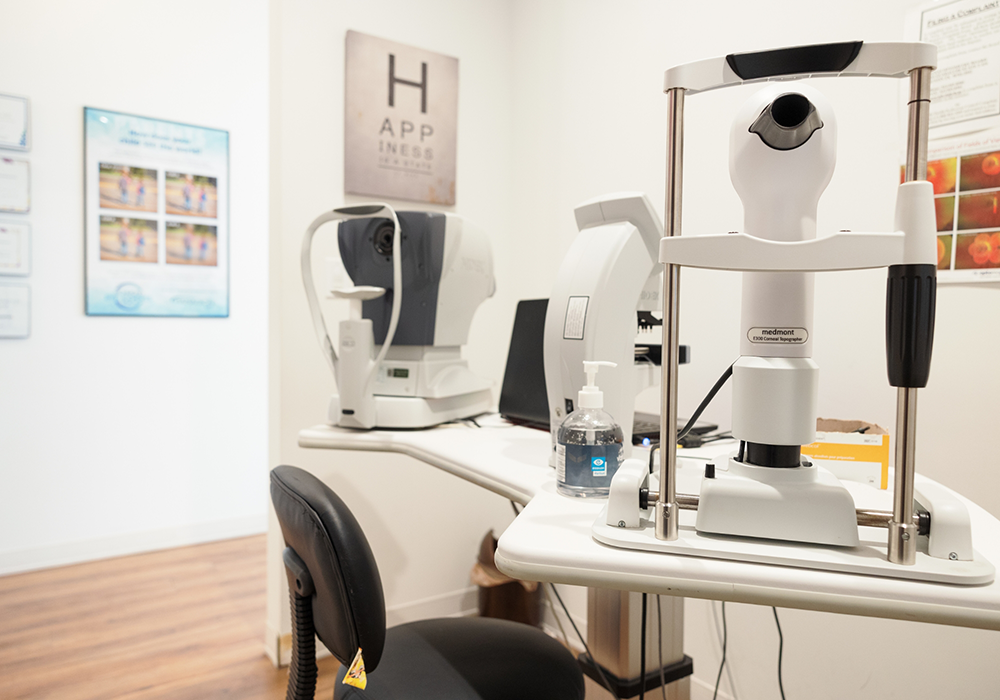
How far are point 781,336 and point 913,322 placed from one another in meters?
0.11

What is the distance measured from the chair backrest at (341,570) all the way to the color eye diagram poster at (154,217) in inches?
96.6

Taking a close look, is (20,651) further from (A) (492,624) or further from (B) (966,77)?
(B) (966,77)

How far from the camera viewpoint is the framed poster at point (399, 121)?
2055mm

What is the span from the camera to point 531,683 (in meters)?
1.02

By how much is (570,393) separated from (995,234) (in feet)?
2.94

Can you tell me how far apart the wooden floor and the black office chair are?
991 millimetres

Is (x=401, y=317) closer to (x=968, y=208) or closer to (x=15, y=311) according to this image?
(x=968, y=208)

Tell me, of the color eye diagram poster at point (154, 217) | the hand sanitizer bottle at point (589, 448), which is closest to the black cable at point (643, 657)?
the hand sanitizer bottle at point (589, 448)

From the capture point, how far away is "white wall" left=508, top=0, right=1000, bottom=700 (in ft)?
4.20

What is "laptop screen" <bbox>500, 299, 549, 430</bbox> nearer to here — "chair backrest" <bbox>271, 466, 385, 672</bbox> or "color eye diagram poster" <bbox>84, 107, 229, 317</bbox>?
"chair backrest" <bbox>271, 466, 385, 672</bbox>

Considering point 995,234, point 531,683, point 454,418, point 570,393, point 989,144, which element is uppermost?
point 989,144

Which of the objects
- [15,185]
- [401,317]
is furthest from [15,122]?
[401,317]

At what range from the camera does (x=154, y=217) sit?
2.96 meters

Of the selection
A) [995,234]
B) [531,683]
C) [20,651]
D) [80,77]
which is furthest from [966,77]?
[80,77]
